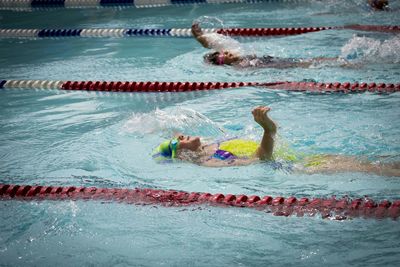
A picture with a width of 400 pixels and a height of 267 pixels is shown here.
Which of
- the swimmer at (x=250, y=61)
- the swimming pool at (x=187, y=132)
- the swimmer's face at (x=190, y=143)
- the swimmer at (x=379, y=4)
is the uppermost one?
the swimmer at (x=379, y=4)

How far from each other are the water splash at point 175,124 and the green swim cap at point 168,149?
1.62 feet

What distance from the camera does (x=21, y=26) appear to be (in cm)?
989

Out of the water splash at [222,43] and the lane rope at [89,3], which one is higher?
the lane rope at [89,3]

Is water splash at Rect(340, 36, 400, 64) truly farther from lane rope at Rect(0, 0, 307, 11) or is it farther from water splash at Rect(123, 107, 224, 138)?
lane rope at Rect(0, 0, 307, 11)

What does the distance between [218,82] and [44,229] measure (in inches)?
111

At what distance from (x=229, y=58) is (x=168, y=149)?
8.29ft

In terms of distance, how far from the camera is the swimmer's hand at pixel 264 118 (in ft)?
12.3

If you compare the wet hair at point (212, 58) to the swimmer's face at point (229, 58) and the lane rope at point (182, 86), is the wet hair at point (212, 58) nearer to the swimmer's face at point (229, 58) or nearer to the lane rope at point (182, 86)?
the swimmer's face at point (229, 58)

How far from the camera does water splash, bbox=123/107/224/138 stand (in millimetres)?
4891

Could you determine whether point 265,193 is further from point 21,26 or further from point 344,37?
point 21,26

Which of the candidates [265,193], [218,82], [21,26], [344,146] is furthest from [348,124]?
[21,26]

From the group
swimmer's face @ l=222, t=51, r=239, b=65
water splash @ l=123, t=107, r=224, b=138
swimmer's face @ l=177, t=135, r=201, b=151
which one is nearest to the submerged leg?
swimmer's face @ l=177, t=135, r=201, b=151

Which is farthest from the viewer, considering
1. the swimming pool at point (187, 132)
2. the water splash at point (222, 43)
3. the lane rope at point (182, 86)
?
the water splash at point (222, 43)

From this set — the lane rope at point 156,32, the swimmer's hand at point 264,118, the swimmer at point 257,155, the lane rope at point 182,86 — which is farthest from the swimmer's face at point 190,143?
the lane rope at point 156,32
